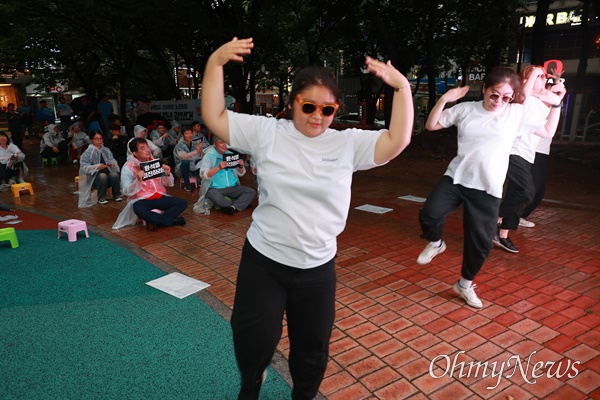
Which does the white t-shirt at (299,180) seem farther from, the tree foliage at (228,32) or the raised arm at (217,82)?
the tree foliage at (228,32)

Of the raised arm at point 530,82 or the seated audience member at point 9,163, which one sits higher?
the raised arm at point 530,82

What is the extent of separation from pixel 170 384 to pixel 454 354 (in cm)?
202

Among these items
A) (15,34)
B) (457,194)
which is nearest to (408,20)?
(15,34)

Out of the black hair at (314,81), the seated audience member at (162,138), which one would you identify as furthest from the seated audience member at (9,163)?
the black hair at (314,81)

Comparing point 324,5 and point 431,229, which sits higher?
point 324,5

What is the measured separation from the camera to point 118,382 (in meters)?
2.98

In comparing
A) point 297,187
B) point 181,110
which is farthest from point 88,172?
point 181,110

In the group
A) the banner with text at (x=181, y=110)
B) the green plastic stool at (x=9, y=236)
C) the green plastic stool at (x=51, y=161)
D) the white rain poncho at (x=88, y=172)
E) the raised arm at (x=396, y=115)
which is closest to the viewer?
the raised arm at (x=396, y=115)

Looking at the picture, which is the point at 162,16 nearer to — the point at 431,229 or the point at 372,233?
the point at 372,233

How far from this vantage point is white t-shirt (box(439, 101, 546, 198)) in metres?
3.80

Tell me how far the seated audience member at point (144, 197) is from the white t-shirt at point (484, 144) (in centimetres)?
452

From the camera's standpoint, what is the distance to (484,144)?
12.6 ft

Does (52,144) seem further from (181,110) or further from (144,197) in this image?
(144,197)

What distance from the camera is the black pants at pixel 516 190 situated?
5262mm
